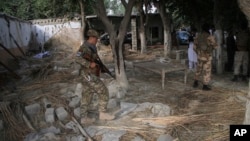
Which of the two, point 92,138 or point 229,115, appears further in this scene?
point 229,115

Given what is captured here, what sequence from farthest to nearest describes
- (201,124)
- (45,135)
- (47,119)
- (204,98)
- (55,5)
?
(55,5)
(204,98)
(47,119)
(201,124)
(45,135)

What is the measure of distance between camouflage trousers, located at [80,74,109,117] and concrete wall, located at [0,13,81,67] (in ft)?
23.9

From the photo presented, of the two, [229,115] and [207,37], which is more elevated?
[207,37]

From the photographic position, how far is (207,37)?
7570 millimetres

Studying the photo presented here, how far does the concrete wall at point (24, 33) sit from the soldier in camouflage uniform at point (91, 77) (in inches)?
290

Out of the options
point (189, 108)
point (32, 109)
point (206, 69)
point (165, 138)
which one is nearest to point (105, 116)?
point (165, 138)

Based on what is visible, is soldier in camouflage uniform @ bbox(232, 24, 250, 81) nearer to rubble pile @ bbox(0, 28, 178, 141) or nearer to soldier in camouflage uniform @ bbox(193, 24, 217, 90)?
soldier in camouflage uniform @ bbox(193, 24, 217, 90)

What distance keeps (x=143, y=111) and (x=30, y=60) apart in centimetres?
1046

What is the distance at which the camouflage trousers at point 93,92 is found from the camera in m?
5.56

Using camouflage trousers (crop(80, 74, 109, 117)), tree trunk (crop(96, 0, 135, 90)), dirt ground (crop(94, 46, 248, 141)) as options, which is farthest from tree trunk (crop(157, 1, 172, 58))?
camouflage trousers (crop(80, 74, 109, 117))

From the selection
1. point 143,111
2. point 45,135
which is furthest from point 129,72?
point 45,135

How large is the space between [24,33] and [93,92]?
1461 centimetres

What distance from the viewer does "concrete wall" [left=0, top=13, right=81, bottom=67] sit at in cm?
1342

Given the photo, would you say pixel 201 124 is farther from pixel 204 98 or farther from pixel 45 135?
pixel 45 135
